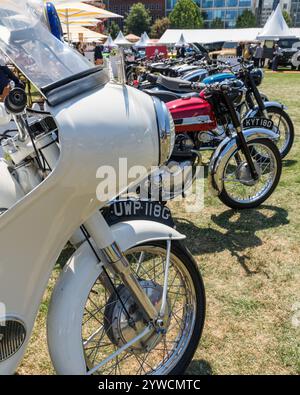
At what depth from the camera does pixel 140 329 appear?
1740 mm

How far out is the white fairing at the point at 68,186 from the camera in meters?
1.23

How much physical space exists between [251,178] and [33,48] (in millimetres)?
2731

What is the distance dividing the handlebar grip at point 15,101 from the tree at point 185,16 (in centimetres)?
8322

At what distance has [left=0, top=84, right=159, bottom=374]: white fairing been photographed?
123cm

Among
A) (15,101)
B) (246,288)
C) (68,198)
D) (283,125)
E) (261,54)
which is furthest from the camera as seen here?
(261,54)

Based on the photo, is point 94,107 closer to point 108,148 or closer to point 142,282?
point 108,148

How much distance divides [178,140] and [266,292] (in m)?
1.52

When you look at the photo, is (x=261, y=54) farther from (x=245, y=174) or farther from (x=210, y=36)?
(x=245, y=174)

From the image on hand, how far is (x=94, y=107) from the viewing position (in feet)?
4.14

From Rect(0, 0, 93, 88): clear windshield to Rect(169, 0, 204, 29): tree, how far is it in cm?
8293

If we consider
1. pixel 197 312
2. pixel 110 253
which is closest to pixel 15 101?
pixel 110 253

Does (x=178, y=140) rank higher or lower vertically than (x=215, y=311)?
higher
